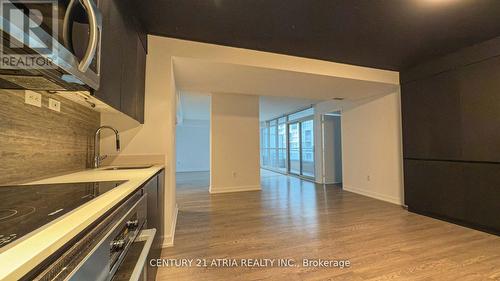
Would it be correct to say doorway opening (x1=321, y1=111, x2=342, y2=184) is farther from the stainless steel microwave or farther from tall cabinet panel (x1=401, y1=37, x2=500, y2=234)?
the stainless steel microwave

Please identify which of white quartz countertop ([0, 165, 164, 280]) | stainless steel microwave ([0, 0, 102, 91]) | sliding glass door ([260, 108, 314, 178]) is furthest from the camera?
sliding glass door ([260, 108, 314, 178])

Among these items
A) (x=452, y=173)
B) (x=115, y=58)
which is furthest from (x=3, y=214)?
(x=452, y=173)

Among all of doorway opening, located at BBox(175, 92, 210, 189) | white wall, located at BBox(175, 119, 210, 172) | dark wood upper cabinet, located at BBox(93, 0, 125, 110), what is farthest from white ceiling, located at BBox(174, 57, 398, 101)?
white wall, located at BBox(175, 119, 210, 172)

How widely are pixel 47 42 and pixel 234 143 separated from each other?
4.39 metres

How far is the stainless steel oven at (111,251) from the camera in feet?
1.62

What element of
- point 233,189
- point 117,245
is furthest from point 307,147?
point 117,245

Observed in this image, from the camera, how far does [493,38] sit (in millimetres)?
2447

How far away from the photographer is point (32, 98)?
4.09ft

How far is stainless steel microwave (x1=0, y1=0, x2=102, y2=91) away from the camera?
602 mm

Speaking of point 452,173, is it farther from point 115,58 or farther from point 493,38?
point 115,58

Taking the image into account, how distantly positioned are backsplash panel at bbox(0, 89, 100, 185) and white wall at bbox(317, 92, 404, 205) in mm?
4424

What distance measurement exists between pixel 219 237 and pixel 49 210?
198 cm

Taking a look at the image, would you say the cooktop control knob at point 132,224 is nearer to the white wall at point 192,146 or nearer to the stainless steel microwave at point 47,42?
the stainless steel microwave at point 47,42

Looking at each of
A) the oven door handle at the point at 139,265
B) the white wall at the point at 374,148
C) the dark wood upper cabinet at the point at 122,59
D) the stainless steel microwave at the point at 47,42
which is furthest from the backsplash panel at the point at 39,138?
the white wall at the point at 374,148
